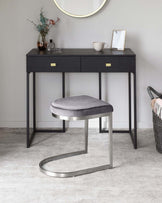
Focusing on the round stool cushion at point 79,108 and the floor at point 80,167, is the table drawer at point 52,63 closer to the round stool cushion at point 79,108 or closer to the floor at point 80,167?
the round stool cushion at point 79,108

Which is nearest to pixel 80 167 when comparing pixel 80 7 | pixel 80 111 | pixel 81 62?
pixel 80 111

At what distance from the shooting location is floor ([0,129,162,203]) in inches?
100.0

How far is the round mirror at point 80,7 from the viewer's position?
148 inches

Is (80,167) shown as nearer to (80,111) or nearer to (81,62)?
(80,111)

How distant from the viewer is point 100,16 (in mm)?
3822

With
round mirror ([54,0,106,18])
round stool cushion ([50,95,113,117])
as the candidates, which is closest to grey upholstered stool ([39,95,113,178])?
round stool cushion ([50,95,113,117])

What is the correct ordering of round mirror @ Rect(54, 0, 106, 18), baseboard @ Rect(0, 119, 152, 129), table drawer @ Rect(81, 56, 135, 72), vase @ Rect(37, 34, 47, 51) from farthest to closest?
1. baseboard @ Rect(0, 119, 152, 129)
2. round mirror @ Rect(54, 0, 106, 18)
3. vase @ Rect(37, 34, 47, 51)
4. table drawer @ Rect(81, 56, 135, 72)

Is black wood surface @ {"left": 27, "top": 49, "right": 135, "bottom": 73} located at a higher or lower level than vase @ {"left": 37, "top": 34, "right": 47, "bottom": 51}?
lower

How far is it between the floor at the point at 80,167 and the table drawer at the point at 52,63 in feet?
2.25

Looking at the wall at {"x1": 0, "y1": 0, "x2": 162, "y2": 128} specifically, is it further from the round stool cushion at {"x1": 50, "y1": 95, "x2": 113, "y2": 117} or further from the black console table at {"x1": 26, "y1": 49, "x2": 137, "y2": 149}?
the round stool cushion at {"x1": 50, "y1": 95, "x2": 113, "y2": 117}

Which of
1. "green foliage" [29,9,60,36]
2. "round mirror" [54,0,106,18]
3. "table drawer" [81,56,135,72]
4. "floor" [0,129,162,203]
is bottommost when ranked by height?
"floor" [0,129,162,203]

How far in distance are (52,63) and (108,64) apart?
1.58 feet

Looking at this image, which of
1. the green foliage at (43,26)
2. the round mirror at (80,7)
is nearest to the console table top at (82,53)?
the green foliage at (43,26)

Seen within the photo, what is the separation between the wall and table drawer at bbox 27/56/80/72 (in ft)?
1.65
